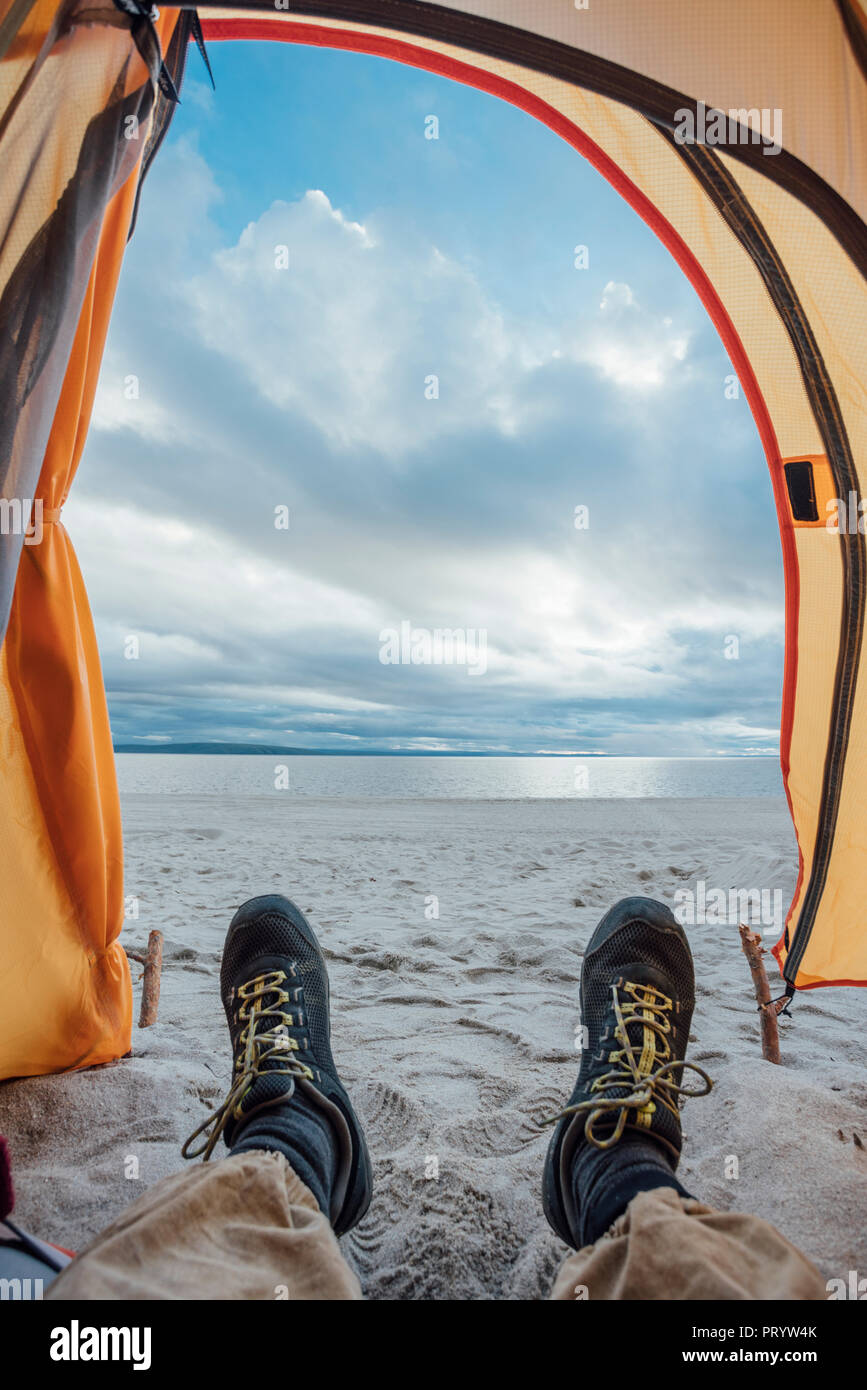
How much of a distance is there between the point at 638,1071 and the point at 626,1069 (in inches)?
1.3

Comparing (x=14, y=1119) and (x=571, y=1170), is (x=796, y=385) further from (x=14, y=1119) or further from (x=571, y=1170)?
(x=14, y=1119)

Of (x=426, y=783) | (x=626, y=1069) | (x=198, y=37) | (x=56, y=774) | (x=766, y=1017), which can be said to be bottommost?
(x=426, y=783)

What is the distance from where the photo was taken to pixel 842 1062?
183 cm

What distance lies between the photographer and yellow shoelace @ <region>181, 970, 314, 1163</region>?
4.03ft

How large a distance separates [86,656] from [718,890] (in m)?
4.14

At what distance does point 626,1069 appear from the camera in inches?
53.7

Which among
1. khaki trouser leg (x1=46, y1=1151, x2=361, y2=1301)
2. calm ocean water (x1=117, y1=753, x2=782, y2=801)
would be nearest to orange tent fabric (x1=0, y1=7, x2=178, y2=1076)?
khaki trouser leg (x1=46, y1=1151, x2=361, y2=1301)

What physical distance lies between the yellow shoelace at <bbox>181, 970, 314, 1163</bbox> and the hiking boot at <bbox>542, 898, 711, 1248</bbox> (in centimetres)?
58

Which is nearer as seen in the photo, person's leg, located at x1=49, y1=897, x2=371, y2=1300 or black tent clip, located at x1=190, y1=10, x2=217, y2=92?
person's leg, located at x1=49, y1=897, x2=371, y2=1300

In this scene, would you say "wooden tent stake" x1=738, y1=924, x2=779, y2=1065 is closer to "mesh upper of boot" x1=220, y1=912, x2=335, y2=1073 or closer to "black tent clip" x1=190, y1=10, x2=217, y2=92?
"mesh upper of boot" x1=220, y1=912, x2=335, y2=1073

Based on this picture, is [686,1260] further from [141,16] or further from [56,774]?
[141,16]

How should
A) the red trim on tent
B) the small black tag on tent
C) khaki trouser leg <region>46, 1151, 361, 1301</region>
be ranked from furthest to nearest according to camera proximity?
the small black tag on tent
the red trim on tent
khaki trouser leg <region>46, 1151, 361, 1301</region>

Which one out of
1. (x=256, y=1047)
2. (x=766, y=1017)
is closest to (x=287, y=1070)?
(x=256, y=1047)
